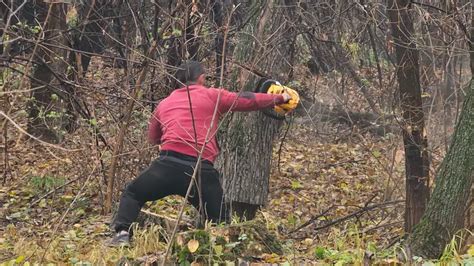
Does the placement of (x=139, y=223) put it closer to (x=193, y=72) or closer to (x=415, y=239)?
(x=193, y=72)

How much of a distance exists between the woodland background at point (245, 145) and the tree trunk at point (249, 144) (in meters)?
0.01

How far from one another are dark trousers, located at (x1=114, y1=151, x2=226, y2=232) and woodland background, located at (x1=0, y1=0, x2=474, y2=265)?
9.4 inches

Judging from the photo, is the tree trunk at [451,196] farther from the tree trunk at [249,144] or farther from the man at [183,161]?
the tree trunk at [249,144]

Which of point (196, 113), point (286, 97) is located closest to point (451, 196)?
point (286, 97)

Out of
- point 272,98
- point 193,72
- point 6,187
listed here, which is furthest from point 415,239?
point 6,187

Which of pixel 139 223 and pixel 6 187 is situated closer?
pixel 139 223

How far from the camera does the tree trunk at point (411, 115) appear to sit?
25.1 feet

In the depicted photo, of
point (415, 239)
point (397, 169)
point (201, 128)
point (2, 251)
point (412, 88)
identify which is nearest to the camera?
point (415, 239)

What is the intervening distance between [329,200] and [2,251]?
5.53 metres

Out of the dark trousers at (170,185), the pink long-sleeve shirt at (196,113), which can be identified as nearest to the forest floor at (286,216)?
the dark trousers at (170,185)

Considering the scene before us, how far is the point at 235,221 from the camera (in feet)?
20.2

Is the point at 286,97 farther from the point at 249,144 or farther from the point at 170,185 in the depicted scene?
the point at 249,144

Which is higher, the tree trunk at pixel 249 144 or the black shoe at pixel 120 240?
the tree trunk at pixel 249 144

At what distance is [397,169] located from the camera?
1048 cm
